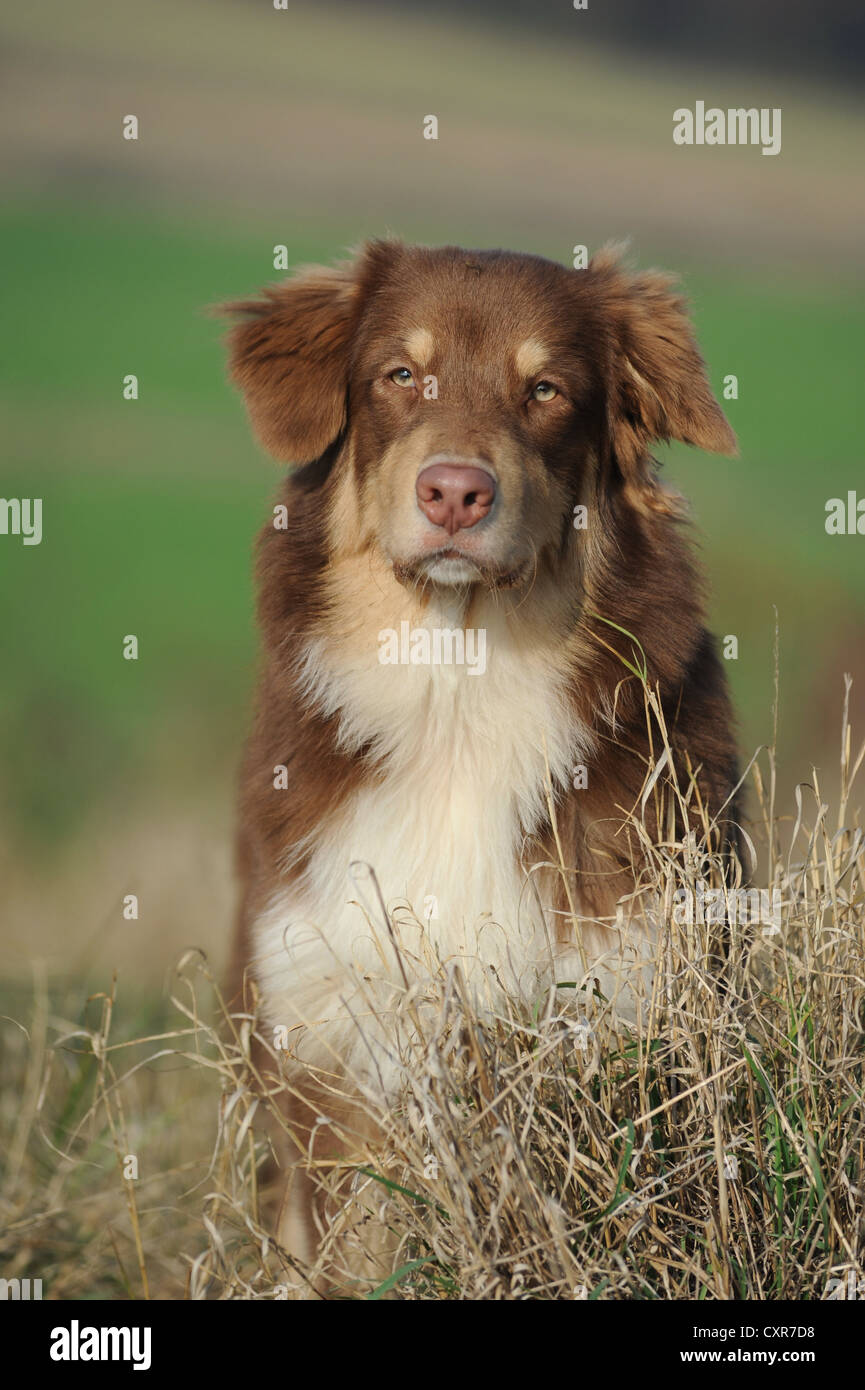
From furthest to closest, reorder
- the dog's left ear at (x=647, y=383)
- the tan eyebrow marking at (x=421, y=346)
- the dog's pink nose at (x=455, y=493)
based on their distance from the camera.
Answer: the dog's left ear at (x=647, y=383), the tan eyebrow marking at (x=421, y=346), the dog's pink nose at (x=455, y=493)

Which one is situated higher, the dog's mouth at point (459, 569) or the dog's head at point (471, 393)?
the dog's head at point (471, 393)

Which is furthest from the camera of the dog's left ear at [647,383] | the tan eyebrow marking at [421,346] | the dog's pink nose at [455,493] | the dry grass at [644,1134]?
the dog's left ear at [647,383]

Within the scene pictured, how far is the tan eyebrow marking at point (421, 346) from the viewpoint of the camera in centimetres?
375

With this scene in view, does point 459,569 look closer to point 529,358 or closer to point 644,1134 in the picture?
point 529,358

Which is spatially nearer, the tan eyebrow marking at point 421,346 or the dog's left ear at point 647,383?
the tan eyebrow marking at point 421,346

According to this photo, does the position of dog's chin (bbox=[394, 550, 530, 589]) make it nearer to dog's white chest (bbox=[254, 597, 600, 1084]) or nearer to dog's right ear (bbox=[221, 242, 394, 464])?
dog's white chest (bbox=[254, 597, 600, 1084])

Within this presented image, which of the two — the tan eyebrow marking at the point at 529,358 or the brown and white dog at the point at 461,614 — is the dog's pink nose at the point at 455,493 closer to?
the brown and white dog at the point at 461,614

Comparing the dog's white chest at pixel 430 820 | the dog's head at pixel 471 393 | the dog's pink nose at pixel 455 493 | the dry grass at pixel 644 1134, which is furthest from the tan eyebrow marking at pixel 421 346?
the dry grass at pixel 644 1134

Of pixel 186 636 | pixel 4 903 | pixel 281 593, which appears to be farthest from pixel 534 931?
pixel 186 636

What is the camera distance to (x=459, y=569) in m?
3.53

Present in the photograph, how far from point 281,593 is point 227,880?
3.12 m

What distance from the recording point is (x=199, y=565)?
10914mm

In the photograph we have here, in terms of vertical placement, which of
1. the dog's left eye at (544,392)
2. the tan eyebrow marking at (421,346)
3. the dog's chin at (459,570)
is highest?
the tan eyebrow marking at (421,346)

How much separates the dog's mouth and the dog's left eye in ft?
1.59
